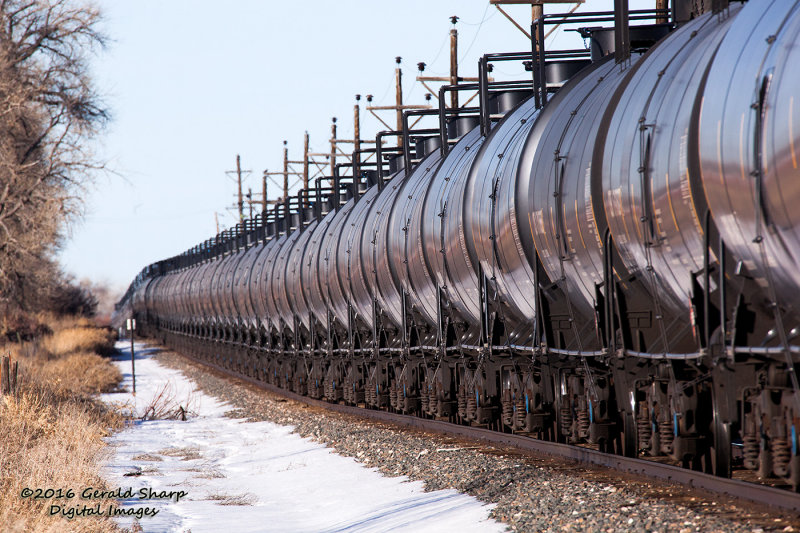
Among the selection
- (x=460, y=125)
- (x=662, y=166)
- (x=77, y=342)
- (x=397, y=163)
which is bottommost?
(x=77, y=342)

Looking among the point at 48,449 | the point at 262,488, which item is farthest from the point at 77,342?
the point at 262,488

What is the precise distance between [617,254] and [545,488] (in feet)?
7.67

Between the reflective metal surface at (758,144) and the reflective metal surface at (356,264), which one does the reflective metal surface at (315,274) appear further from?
the reflective metal surface at (758,144)

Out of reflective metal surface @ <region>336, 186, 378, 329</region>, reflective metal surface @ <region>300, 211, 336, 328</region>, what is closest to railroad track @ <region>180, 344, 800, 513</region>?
reflective metal surface @ <region>336, 186, 378, 329</region>

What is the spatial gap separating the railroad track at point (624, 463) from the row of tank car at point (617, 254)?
168mm

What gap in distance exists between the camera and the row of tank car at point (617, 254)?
257 inches

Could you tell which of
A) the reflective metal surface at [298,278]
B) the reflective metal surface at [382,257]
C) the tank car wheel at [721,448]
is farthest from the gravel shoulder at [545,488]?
the reflective metal surface at [298,278]

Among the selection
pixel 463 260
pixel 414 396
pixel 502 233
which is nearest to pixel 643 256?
pixel 502 233

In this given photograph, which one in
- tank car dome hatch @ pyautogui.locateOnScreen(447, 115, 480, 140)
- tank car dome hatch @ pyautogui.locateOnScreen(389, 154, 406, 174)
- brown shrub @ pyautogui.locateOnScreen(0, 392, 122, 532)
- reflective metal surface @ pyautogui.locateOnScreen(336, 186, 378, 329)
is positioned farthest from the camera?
tank car dome hatch @ pyautogui.locateOnScreen(389, 154, 406, 174)

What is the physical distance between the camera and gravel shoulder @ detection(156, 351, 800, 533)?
22.8 ft

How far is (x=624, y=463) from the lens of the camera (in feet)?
31.0

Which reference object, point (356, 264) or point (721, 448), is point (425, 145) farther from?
point (721, 448)

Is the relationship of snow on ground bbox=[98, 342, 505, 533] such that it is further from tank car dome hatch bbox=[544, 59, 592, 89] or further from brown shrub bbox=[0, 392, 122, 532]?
tank car dome hatch bbox=[544, 59, 592, 89]

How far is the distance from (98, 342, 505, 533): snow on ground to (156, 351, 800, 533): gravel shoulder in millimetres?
283
